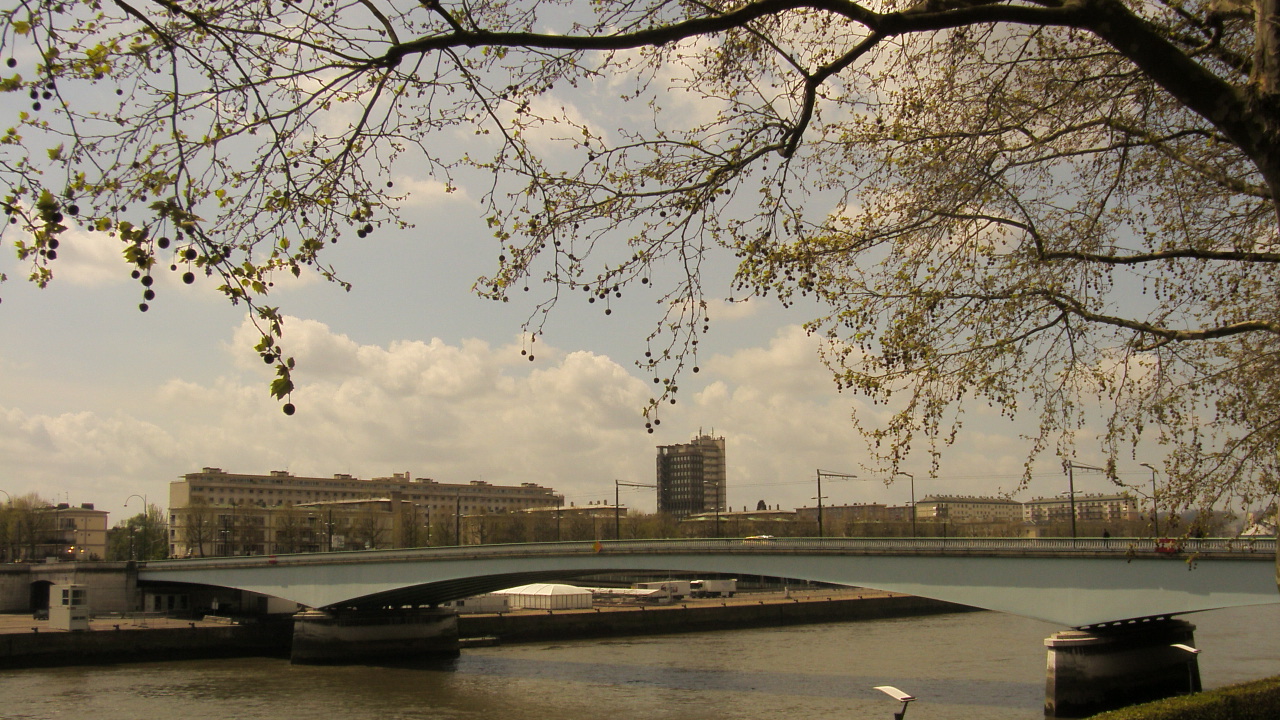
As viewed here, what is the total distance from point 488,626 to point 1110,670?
32.9 meters

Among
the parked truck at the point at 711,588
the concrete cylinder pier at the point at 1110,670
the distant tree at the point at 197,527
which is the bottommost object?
the parked truck at the point at 711,588

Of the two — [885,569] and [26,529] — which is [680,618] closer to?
[885,569]

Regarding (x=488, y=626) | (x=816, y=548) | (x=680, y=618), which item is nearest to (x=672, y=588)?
(x=680, y=618)

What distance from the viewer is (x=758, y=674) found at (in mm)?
36281

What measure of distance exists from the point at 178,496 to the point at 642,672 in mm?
89676

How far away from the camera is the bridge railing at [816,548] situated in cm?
2630

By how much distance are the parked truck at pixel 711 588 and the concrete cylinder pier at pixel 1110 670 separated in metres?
48.3

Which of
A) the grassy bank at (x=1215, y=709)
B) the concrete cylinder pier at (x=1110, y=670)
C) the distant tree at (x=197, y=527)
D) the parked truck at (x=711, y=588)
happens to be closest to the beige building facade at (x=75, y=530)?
the distant tree at (x=197, y=527)

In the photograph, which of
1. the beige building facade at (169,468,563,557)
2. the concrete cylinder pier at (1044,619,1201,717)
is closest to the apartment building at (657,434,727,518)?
the beige building facade at (169,468,563,557)

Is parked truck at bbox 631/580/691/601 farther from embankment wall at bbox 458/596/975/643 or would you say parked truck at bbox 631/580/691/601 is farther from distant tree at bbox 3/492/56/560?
distant tree at bbox 3/492/56/560

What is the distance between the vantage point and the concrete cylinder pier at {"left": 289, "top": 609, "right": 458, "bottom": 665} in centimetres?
4525

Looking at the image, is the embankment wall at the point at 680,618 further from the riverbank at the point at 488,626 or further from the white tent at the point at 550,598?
the white tent at the point at 550,598

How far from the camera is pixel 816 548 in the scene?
35.7 metres

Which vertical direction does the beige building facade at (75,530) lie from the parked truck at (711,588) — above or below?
above
